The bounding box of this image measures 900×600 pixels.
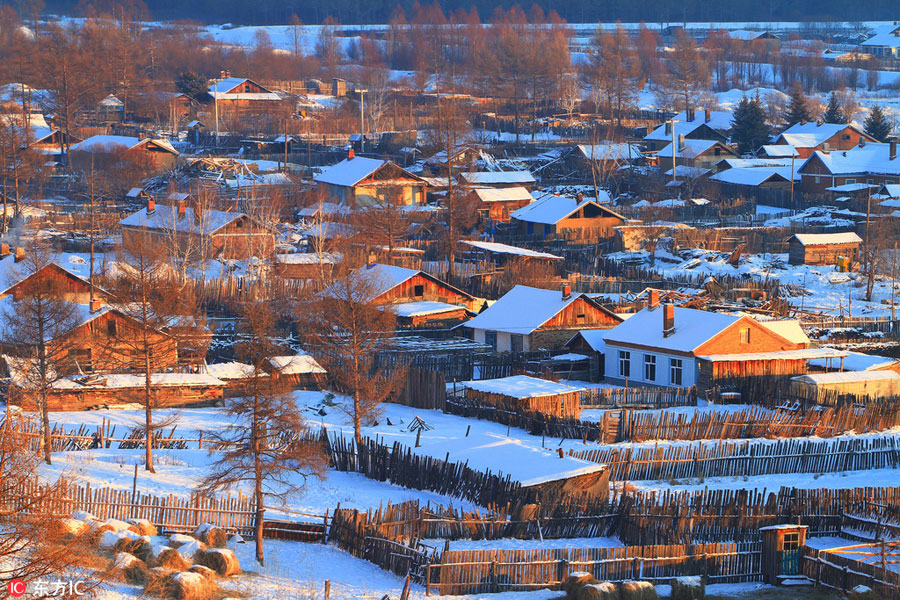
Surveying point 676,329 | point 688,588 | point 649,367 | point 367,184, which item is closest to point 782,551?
point 688,588

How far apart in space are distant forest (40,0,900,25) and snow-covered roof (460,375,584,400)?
140981mm

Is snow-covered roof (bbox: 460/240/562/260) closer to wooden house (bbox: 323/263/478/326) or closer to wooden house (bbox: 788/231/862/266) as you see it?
wooden house (bbox: 323/263/478/326)

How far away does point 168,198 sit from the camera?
61688mm

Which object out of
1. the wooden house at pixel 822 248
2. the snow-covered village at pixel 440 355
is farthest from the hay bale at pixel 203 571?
the wooden house at pixel 822 248

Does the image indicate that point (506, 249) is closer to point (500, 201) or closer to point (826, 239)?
point (500, 201)

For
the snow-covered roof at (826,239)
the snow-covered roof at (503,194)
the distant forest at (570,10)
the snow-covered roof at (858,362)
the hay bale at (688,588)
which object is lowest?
the hay bale at (688,588)

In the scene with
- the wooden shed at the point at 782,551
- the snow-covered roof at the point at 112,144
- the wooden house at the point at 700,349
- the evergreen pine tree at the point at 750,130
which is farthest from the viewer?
the evergreen pine tree at the point at 750,130

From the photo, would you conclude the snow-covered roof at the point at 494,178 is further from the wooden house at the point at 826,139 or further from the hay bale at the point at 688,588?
the hay bale at the point at 688,588

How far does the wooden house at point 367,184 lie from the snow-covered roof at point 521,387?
33057 mm

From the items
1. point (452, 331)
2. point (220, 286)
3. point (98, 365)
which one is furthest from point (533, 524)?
point (220, 286)

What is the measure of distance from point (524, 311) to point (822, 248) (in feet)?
66.9

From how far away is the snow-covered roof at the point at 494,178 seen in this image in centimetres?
7103

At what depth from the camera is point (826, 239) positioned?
55.5 meters

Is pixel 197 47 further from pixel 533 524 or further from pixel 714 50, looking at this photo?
pixel 533 524
